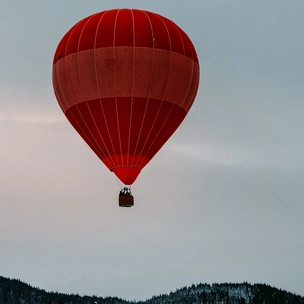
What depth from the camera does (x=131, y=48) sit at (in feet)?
134

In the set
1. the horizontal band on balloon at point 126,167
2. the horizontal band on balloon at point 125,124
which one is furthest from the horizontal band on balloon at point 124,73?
the horizontal band on balloon at point 126,167

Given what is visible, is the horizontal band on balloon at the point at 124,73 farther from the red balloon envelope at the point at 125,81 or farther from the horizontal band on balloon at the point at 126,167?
the horizontal band on balloon at the point at 126,167

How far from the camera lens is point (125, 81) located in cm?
4088

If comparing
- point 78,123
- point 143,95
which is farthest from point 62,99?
point 143,95

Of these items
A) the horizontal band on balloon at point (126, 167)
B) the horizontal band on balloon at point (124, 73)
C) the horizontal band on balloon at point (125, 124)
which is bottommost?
the horizontal band on balloon at point (126, 167)

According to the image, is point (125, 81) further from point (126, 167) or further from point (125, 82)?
point (126, 167)

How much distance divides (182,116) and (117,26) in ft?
22.1

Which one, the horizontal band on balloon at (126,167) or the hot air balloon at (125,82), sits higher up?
the hot air balloon at (125,82)

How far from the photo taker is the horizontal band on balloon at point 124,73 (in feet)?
134

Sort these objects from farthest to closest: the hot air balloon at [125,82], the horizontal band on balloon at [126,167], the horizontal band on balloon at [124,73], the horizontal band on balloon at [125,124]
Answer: the horizontal band on balloon at [126,167], the horizontal band on balloon at [125,124], the hot air balloon at [125,82], the horizontal band on balloon at [124,73]

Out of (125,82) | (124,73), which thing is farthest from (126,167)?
(124,73)

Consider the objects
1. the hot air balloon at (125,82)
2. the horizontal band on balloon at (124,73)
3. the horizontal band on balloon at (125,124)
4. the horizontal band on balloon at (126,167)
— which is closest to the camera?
the horizontal band on balloon at (124,73)

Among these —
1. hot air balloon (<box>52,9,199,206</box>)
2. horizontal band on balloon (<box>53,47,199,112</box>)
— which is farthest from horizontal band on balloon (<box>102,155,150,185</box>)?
horizontal band on balloon (<box>53,47,199,112</box>)

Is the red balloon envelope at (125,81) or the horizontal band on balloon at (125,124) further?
the horizontal band on balloon at (125,124)
